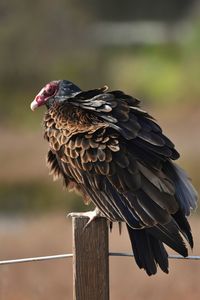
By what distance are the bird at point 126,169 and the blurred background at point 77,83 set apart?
257 centimetres

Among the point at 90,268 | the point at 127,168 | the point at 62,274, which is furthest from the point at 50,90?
the point at 62,274

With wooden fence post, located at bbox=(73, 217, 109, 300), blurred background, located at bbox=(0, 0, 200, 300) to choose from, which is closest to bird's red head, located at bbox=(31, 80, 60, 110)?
wooden fence post, located at bbox=(73, 217, 109, 300)

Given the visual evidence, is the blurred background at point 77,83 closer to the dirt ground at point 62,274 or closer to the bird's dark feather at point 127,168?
the dirt ground at point 62,274

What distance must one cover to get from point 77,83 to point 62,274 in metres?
15.6

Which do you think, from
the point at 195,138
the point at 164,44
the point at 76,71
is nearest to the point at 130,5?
the point at 164,44

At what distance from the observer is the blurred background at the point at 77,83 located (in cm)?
Answer: 941

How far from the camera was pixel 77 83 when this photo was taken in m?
25.0

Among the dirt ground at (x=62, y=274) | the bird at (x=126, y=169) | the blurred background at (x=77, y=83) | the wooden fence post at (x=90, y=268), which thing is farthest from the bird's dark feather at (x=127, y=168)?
the blurred background at (x=77, y=83)

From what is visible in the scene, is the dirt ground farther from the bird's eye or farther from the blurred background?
the bird's eye

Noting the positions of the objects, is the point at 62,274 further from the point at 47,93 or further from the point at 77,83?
the point at 77,83

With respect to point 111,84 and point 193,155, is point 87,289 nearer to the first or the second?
point 193,155

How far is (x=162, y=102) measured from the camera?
86.1 feet

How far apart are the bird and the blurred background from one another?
257 cm

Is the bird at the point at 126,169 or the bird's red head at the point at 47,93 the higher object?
the bird's red head at the point at 47,93
